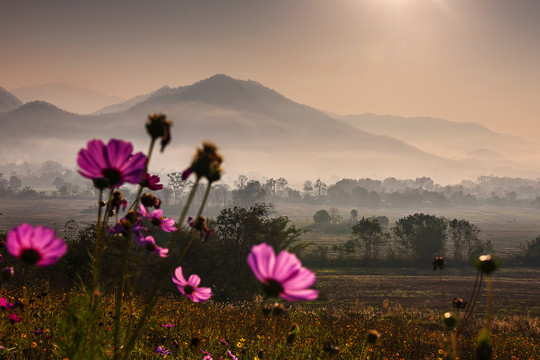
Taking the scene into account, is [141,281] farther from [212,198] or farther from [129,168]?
[212,198]

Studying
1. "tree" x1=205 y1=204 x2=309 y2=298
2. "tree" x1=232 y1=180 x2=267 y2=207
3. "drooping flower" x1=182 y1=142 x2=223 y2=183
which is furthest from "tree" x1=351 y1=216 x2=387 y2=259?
"tree" x1=232 y1=180 x2=267 y2=207

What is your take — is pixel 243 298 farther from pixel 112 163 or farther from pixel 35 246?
pixel 112 163

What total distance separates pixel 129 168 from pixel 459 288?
45.8 meters

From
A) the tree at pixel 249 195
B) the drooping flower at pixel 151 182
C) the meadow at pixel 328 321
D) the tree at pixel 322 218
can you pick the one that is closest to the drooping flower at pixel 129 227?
the drooping flower at pixel 151 182

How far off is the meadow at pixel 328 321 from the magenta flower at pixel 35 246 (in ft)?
1.09

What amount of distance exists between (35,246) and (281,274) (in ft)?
2.68

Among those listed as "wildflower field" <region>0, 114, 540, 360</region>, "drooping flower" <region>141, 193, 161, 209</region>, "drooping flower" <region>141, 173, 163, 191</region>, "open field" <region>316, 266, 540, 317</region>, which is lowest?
"open field" <region>316, 266, 540, 317</region>

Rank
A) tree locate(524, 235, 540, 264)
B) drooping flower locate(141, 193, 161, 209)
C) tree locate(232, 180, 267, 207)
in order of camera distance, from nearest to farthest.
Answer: drooping flower locate(141, 193, 161, 209)
tree locate(524, 235, 540, 264)
tree locate(232, 180, 267, 207)

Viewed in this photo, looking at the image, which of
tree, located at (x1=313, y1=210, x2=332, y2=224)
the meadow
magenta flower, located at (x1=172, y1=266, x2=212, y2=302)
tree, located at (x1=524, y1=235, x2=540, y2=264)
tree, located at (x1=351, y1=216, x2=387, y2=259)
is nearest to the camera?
magenta flower, located at (x1=172, y1=266, x2=212, y2=302)

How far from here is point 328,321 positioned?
1188 cm

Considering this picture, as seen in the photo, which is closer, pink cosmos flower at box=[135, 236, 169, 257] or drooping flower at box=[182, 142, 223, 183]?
drooping flower at box=[182, 142, 223, 183]

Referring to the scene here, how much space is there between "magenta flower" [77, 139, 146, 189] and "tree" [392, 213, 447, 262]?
54.8m

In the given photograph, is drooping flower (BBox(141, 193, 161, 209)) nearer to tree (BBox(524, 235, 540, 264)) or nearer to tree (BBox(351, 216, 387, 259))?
tree (BBox(351, 216, 387, 259))

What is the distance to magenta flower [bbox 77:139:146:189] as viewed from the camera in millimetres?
1126
